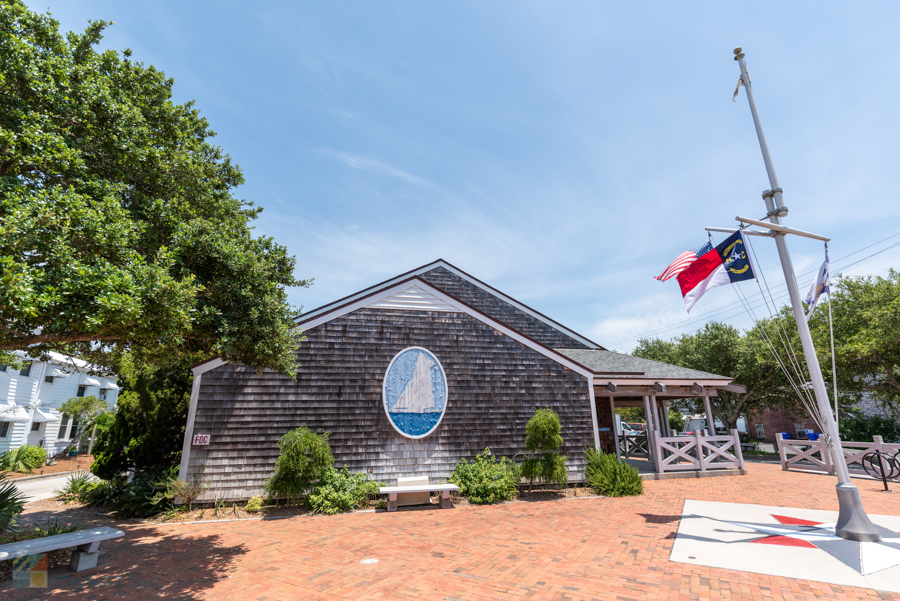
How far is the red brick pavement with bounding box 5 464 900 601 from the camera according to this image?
4.70 m

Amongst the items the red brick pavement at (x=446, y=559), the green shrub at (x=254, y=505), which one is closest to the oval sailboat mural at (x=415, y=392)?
the red brick pavement at (x=446, y=559)

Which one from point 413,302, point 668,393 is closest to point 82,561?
point 413,302

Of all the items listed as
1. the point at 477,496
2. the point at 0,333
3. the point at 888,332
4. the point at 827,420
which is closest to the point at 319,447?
the point at 477,496

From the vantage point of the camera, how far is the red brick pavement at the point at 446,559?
15.4ft

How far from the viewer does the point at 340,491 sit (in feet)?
31.3

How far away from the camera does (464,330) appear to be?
11.9 m

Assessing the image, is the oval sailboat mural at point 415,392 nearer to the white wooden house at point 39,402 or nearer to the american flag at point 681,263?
the american flag at point 681,263

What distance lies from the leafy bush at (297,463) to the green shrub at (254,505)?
0.37 meters

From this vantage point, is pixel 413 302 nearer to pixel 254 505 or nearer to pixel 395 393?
pixel 395 393

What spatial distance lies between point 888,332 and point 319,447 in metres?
Result: 24.7

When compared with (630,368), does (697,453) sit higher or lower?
lower

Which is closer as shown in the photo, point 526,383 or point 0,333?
point 0,333

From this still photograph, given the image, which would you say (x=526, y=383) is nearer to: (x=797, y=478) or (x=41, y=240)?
(x=797, y=478)

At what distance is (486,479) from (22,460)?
2313cm
